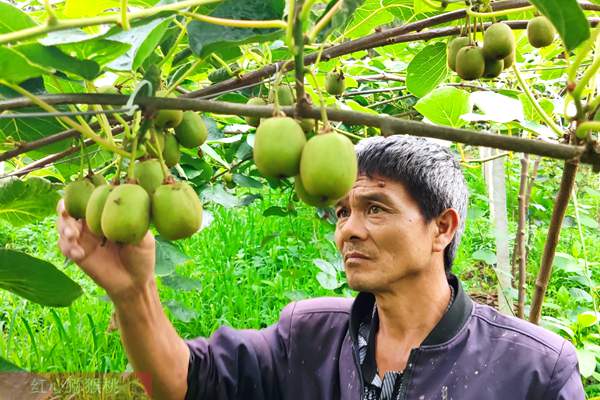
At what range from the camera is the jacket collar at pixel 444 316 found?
1.76 m

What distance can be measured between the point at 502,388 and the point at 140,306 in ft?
2.89

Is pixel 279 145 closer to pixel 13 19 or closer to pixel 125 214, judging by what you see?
pixel 125 214

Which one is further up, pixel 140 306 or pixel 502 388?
pixel 140 306

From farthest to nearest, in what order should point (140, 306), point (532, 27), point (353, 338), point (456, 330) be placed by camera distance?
1. point (353, 338)
2. point (456, 330)
3. point (140, 306)
4. point (532, 27)

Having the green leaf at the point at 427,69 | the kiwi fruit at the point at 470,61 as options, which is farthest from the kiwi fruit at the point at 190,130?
the green leaf at the point at 427,69

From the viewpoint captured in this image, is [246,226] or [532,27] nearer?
[532,27]

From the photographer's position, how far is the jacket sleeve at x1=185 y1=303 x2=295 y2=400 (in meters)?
1.85

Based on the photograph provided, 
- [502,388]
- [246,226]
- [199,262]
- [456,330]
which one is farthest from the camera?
[246,226]

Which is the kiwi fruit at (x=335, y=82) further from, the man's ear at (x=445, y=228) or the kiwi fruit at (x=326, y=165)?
the kiwi fruit at (x=326, y=165)

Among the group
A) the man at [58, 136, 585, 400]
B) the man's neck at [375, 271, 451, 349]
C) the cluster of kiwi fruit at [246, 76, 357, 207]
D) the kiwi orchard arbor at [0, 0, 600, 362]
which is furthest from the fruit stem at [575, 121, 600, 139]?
the man's neck at [375, 271, 451, 349]

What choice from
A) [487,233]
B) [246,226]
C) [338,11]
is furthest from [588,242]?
[338,11]

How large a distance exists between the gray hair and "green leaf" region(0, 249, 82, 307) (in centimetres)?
95

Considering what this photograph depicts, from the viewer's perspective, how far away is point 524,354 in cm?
170

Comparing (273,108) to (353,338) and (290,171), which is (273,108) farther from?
Answer: (353,338)
